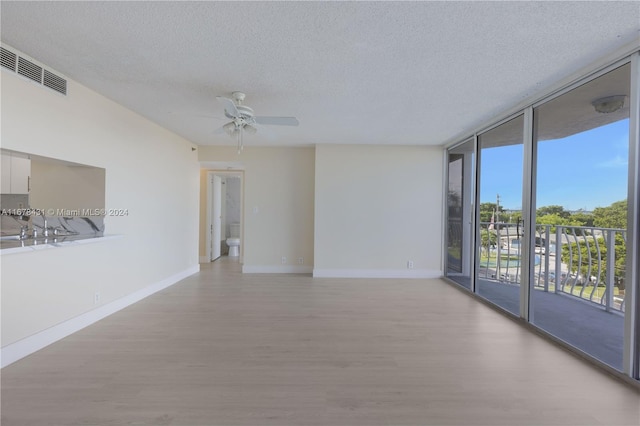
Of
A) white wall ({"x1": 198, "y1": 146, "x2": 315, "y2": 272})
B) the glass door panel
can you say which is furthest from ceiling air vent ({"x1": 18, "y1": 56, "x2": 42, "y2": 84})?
the glass door panel

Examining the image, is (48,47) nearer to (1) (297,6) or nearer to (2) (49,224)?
(2) (49,224)

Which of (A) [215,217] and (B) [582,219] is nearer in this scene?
(B) [582,219]

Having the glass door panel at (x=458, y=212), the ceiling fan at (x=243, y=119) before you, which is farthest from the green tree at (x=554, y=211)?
the ceiling fan at (x=243, y=119)

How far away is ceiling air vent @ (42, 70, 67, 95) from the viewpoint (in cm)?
238

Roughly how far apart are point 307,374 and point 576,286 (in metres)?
4.20

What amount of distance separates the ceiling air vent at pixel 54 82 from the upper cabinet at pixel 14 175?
4.84 ft

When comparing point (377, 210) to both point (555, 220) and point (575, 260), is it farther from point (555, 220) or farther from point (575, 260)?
point (575, 260)

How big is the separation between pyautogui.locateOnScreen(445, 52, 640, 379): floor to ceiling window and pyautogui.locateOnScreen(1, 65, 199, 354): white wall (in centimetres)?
458

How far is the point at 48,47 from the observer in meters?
2.09

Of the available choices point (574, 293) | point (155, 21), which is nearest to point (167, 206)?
point (155, 21)

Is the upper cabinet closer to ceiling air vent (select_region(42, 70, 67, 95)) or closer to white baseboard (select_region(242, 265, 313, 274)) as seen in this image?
ceiling air vent (select_region(42, 70, 67, 95))

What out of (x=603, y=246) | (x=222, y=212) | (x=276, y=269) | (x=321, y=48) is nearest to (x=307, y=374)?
(x=321, y=48)

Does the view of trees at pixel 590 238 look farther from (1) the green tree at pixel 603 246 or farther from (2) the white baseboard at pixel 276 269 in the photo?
(2) the white baseboard at pixel 276 269

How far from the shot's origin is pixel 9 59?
208 cm
